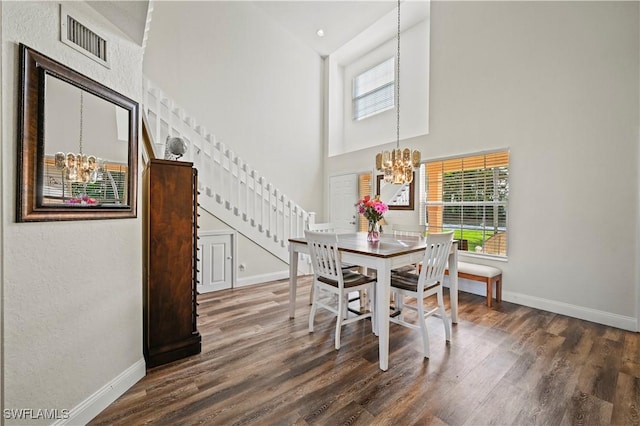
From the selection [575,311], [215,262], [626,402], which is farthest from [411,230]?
[215,262]

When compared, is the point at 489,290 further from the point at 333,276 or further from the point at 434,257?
the point at 333,276

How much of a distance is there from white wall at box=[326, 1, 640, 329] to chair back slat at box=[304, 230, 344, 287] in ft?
8.99

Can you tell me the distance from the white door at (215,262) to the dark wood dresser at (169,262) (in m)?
1.73

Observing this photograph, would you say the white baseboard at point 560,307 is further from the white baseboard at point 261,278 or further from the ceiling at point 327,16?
the ceiling at point 327,16

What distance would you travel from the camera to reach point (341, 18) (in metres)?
5.60

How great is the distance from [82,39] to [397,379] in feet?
9.80

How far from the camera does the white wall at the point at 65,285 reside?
1266mm

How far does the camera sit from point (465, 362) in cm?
224

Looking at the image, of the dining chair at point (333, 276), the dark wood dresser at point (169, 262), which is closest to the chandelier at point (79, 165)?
the dark wood dresser at point (169, 262)

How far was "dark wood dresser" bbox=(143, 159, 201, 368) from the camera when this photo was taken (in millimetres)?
2137

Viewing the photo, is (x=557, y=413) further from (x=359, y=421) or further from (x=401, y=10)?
(x=401, y=10)

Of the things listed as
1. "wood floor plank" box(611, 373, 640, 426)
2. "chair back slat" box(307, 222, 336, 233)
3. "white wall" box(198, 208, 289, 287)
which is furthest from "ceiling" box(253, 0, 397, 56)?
"wood floor plank" box(611, 373, 640, 426)

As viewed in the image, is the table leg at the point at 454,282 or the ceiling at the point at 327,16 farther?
the ceiling at the point at 327,16

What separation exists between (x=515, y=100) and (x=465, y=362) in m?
3.37
